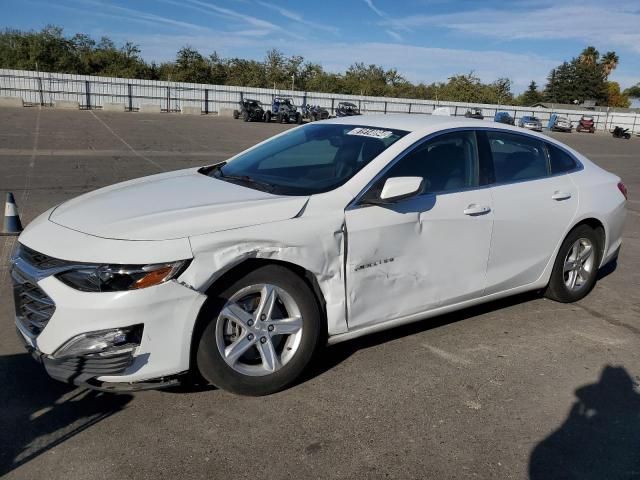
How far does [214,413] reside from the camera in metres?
3.08

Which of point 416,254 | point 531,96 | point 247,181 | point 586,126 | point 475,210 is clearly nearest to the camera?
point 416,254

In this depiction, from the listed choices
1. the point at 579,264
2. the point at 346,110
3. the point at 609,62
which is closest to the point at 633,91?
the point at 609,62

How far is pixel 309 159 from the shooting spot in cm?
425

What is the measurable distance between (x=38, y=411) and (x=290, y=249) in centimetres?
161

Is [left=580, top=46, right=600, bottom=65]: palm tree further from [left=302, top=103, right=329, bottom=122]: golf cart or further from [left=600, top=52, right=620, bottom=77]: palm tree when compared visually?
[left=302, top=103, right=329, bottom=122]: golf cart

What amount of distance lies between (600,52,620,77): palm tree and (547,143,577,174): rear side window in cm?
11441

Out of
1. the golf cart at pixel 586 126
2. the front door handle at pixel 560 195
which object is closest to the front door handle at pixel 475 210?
the front door handle at pixel 560 195

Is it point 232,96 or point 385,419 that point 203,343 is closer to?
point 385,419

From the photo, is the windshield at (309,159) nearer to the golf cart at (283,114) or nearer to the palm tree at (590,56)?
the golf cart at (283,114)

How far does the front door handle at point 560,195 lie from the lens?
459 centimetres

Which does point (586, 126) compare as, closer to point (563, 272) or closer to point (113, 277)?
point (563, 272)

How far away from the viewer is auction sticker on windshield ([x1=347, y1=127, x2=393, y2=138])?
4.01 meters

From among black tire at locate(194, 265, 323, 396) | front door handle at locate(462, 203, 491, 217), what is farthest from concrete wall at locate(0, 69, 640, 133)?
black tire at locate(194, 265, 323, 396)

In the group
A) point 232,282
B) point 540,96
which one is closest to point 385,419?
point 232,282
